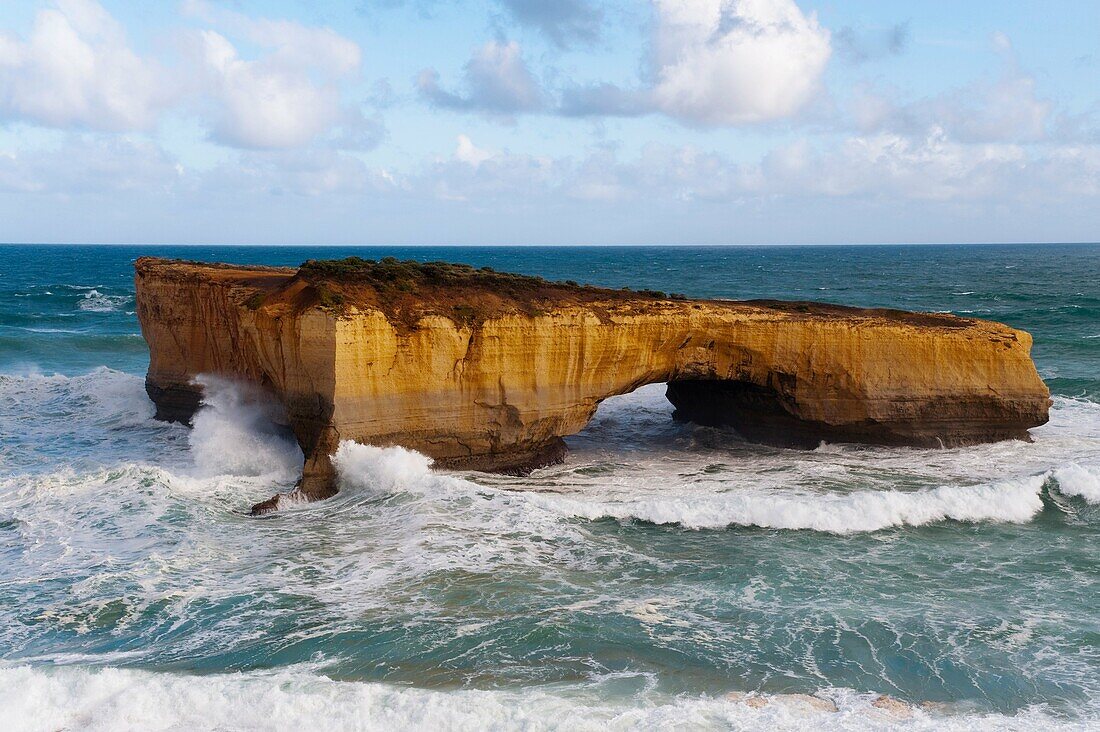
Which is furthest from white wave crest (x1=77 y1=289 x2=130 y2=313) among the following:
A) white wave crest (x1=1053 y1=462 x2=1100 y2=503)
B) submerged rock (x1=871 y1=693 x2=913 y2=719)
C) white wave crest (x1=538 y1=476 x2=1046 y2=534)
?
submerged rock (x1=871 y1=693 x2=913 y2=719)

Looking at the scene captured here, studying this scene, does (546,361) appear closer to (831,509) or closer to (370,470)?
(370,470)

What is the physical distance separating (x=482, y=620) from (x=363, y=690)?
1.78 m

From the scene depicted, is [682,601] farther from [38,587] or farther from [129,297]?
[129,297]

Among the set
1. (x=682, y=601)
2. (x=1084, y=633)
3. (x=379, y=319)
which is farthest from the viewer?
(x=379, y=319)

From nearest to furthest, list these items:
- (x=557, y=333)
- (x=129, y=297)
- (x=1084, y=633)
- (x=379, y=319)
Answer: (x=1084, y=633) < (x=379, y=319) < (x=557, y=333) < (x=129, y=297)

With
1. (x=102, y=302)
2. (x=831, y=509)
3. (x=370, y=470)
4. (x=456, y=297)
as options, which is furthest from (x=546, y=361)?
(x=102, y=302)

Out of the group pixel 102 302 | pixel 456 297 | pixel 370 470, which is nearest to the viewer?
pixel 370 470

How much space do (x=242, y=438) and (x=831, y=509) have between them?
9.79 metres

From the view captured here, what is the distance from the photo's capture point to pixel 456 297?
15.5 m

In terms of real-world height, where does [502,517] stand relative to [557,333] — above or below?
below

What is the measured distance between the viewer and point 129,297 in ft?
163

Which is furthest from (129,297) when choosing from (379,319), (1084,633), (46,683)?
(1084,633)

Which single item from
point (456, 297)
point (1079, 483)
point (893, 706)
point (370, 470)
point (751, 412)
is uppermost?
point (456, 297)

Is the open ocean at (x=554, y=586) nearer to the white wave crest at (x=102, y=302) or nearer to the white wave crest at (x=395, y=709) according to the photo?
the white wave crest at (x=395, y=709)
